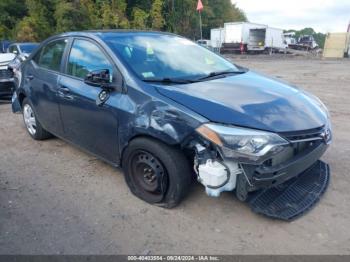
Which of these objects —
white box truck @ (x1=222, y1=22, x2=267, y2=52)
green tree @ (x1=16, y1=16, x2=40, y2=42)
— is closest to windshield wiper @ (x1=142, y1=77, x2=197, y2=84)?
green tree @ (x1=16, y1=16, x2=40, y2=42)

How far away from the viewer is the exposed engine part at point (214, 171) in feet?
9.08

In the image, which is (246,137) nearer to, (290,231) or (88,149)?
(290,231)

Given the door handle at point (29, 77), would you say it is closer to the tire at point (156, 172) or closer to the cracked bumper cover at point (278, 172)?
the tire at point (156, 172)

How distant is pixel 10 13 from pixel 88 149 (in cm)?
2886

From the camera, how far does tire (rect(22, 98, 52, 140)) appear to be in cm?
512

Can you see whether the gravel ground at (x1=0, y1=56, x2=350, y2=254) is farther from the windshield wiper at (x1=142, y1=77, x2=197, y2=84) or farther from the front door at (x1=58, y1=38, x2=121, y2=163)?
the windshield wiper at (x1=142, y1=77, x2=197, y2=84)

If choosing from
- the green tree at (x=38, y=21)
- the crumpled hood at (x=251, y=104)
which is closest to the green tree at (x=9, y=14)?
the green tree at (x=38, y=21)

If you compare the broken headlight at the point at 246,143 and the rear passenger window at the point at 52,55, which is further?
the rear passenger window at the point at 52,55

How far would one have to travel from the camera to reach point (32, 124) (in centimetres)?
531

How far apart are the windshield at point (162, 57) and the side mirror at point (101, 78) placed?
9.4 inches

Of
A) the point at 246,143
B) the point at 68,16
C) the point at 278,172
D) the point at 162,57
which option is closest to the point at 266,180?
the point at 278,172

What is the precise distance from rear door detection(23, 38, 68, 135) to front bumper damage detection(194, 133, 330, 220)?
2.34m

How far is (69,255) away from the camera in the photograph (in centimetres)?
265

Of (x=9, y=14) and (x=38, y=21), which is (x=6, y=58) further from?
(x=9, y=14)
